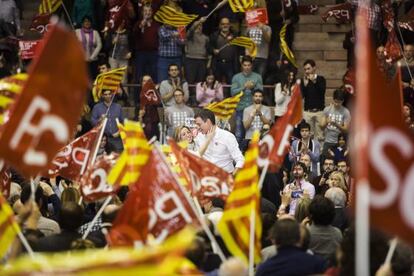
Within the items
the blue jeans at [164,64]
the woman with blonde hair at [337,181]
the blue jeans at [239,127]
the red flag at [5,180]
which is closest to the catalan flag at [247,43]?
the blue jeans at [164,64]

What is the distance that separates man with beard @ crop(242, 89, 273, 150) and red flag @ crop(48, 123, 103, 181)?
7664 millimetres

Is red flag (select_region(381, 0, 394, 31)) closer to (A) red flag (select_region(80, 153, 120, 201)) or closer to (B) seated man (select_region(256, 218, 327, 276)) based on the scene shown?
(A) red flag (select_region(80, 153, 120, 201))

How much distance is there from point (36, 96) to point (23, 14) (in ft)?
60.5

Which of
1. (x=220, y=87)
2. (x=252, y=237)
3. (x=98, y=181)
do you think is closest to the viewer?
(x=252, y=237)

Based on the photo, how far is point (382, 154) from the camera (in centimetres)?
944

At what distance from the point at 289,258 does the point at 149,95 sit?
13.0 m

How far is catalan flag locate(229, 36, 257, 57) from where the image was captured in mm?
25156

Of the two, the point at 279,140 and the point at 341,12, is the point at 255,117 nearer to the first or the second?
the point at 341,12

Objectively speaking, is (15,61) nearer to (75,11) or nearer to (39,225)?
(75,11)

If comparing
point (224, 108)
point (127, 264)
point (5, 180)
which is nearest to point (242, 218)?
point (5, 180)

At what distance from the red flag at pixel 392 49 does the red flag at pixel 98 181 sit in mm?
11360

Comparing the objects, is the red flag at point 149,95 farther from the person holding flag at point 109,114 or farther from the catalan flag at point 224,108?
the catalan flag at point 224,108

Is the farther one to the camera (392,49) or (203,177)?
(392,49)

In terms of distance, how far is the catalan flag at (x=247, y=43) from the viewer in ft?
82.5
